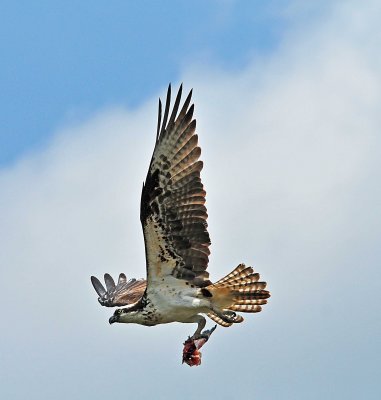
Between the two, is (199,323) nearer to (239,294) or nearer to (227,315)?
(227,315)

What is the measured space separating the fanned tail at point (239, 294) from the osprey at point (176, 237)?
2cm

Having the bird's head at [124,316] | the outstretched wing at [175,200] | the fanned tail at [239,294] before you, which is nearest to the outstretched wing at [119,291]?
the bird's head at [124,316]

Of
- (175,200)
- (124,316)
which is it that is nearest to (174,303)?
(124,316)

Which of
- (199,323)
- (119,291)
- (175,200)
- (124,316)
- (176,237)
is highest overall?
(119,291)

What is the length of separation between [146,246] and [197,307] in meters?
1.09

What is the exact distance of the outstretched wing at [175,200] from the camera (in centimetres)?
1662

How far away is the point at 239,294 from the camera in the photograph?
17672 millimetres

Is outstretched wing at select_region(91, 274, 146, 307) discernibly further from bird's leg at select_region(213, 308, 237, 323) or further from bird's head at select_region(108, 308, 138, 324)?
bird's leg at select_region(213, 308, 237, 323)

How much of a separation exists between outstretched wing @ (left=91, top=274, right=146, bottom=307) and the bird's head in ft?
6.00

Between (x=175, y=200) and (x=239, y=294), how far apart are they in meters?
1.77

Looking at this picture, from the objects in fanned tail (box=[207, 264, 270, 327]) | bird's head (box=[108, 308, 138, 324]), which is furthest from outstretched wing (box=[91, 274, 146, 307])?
fanned tail (box=[207, 264, 270, 327])

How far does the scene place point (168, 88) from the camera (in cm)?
1644

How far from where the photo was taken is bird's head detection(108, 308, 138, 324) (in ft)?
56.8

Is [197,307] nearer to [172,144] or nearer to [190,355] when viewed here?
[190,355]
